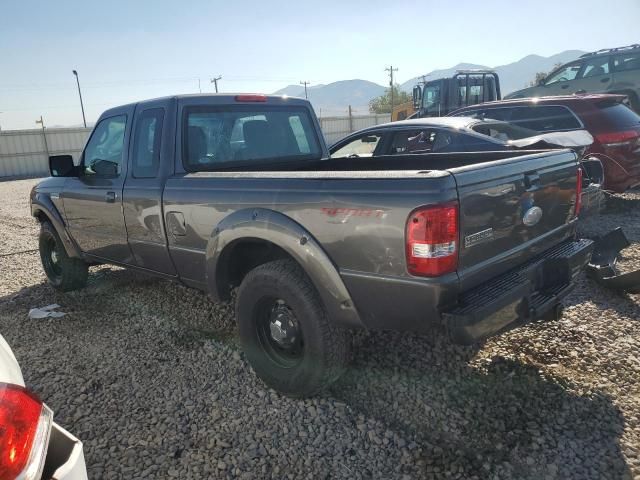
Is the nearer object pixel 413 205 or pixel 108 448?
pixel 413 205

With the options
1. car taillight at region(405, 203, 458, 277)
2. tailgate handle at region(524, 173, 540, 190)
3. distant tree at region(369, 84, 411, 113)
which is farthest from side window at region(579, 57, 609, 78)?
distant tree at region(369, 84, 411, 113)

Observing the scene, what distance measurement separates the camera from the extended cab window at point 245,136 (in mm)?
3607

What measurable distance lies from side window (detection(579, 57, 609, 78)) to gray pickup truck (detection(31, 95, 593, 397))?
11165 millimetres

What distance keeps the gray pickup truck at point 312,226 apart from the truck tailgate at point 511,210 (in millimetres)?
10

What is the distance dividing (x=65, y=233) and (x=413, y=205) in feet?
13.0

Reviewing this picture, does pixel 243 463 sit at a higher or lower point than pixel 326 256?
lower

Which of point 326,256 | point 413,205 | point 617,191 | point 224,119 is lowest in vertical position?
point 617,191

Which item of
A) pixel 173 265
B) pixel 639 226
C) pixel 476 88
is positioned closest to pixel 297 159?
pixel 173 265

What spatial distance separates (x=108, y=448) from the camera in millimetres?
2590

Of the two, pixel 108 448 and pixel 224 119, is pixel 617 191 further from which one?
pixel 108 448

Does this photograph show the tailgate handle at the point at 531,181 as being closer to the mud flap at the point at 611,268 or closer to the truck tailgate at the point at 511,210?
the truck tailgate at the point at 511,210

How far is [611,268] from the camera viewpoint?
417 cm

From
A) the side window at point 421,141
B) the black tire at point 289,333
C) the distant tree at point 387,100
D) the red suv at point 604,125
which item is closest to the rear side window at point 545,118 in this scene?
the red suv at point 604,125

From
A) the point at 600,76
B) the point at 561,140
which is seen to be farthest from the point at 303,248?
the point at 600,76
